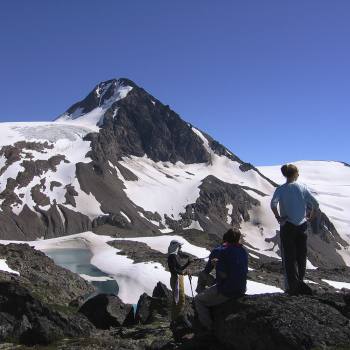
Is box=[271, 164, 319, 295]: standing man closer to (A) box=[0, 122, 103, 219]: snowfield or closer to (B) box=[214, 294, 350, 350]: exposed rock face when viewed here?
(B) box=[214, 294, 350, 350]: exposed rock face

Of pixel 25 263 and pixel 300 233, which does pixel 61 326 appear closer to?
pixel 300 233

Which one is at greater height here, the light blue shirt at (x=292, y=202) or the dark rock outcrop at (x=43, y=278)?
the light blue shirt at (x=292, y=202)

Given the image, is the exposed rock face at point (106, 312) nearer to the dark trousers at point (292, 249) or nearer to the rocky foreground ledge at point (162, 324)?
the rocky foreground ledge at point (162, 324)

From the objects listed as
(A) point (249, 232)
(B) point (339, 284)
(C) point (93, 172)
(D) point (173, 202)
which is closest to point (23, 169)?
(C) point (93, 172)

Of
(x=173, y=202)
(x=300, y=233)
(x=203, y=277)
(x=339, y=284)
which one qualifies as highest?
(x=173, y=202)

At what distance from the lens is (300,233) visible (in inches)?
525

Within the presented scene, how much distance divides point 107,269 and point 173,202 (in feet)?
341

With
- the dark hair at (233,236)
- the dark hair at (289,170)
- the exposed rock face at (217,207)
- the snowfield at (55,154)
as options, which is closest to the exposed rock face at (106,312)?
the dark hair at (233,236)

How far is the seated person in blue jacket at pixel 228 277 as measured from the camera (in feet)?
40.5

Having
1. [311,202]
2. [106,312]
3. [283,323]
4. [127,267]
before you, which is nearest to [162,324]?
[106,312]

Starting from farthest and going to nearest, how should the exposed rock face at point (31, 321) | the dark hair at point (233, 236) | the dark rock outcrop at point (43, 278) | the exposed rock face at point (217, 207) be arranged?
1. the exposed rock face at point (217, 207)
2. the dark rock outcrop at point (43, 278)
3. the exposed rock face at point (31, 321)
4. the dark hair at point (233, 236)

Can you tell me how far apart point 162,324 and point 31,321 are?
199 inches

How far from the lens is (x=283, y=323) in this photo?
10555 mm

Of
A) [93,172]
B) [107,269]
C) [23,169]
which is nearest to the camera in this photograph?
[107,269]
